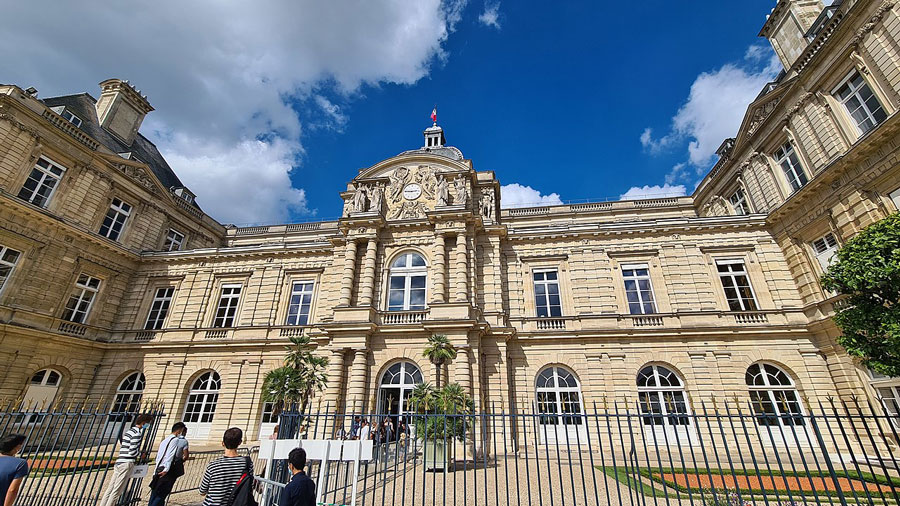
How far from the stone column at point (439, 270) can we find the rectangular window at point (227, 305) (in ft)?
35.1

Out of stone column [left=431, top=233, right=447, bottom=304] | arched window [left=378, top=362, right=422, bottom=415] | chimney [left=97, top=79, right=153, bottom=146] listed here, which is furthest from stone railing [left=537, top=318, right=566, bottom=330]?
chimney [left=97, top=79, right=153, bottom=146]

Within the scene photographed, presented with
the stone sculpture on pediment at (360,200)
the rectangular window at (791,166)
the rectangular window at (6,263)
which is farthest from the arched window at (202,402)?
the rectangular window at (791,166)

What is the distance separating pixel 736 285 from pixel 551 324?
8.05m

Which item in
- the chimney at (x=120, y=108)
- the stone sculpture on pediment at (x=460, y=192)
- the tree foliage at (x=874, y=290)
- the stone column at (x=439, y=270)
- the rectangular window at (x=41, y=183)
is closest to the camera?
the tree foliage at (x=874, y=290)

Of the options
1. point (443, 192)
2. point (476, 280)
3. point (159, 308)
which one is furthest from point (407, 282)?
point (159, 308)

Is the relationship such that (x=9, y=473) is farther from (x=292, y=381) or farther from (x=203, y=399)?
(x=203, y=399)

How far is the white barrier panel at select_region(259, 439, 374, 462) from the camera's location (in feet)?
20.0

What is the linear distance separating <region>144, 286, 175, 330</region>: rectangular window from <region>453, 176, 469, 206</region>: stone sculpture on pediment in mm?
15619

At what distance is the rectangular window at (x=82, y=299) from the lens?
Result: 19000mm

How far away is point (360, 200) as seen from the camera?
2000 cm

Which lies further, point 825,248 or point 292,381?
point 825,248

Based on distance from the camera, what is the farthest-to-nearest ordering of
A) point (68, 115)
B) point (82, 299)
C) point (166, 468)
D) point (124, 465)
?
1. point (68, 115)
2. point (82, 299)
3. point (124, 465)
4. point (166, 468)

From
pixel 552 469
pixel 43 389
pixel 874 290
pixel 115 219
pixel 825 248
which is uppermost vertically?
pixel 115 219

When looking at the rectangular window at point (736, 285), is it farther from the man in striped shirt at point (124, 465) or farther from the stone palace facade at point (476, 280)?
the man in striped shirt at point (124, 465)
